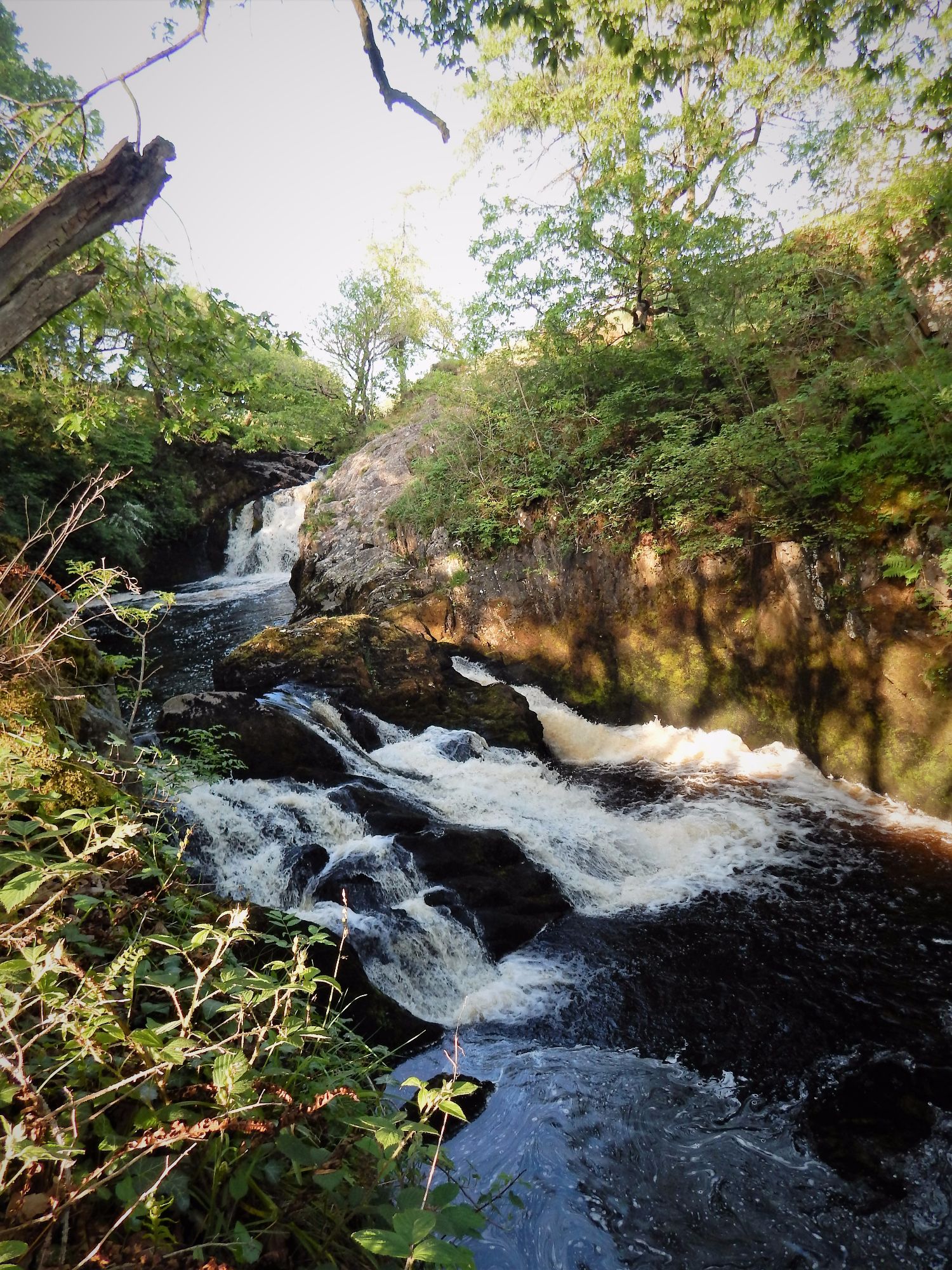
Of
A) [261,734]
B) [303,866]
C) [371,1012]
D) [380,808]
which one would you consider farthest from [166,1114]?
[261,734]

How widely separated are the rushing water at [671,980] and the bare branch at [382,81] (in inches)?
230

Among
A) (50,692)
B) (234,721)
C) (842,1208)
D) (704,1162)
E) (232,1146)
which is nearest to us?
(232,1146)

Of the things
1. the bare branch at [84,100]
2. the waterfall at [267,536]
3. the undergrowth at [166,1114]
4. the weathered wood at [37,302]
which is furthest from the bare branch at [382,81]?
the waterfall at [267,536]

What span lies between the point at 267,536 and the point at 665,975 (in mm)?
18153

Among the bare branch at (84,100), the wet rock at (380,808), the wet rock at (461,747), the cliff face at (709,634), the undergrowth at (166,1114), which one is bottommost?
the wet rock at (380,808)

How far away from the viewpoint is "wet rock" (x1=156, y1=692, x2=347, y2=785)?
6.62m

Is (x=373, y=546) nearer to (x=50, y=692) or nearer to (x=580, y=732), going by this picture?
(x=580, y=732)

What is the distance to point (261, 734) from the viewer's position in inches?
269

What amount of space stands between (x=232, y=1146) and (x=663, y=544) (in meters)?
8.15

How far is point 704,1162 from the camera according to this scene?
3168 mm

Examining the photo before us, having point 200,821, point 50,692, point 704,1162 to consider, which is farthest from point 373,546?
point 704,1162

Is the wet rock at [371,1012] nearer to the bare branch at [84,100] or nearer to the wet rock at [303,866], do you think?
the wet rock at [303,866]

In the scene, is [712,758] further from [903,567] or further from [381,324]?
[381,324]

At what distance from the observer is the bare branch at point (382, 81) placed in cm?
348
